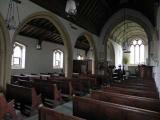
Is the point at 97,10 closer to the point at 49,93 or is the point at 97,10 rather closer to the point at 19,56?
the point at 19,56

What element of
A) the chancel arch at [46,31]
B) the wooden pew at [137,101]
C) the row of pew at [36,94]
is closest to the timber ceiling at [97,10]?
the chancel arch at [46,31]

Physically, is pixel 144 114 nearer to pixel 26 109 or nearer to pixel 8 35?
pixel 26 109

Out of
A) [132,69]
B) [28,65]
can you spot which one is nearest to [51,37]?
[28,65]

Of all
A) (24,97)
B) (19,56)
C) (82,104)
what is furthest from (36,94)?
(19,56)

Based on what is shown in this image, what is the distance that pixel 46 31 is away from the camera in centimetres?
952

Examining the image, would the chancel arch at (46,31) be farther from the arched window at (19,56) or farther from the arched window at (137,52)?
the arched window at (137,52)

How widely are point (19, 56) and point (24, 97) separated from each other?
5671 mm

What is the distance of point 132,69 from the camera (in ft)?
59.9

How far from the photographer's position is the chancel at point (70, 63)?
2.70 m

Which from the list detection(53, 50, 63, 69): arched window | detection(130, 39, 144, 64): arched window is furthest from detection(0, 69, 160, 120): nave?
detection(130, 39, 144, 64): arched window

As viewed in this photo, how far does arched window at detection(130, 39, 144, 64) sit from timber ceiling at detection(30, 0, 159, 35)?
31.4ft

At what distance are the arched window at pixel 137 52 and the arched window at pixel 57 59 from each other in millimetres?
9836

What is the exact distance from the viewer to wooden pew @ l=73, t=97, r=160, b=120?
1.94m

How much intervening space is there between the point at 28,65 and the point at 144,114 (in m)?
8.30
